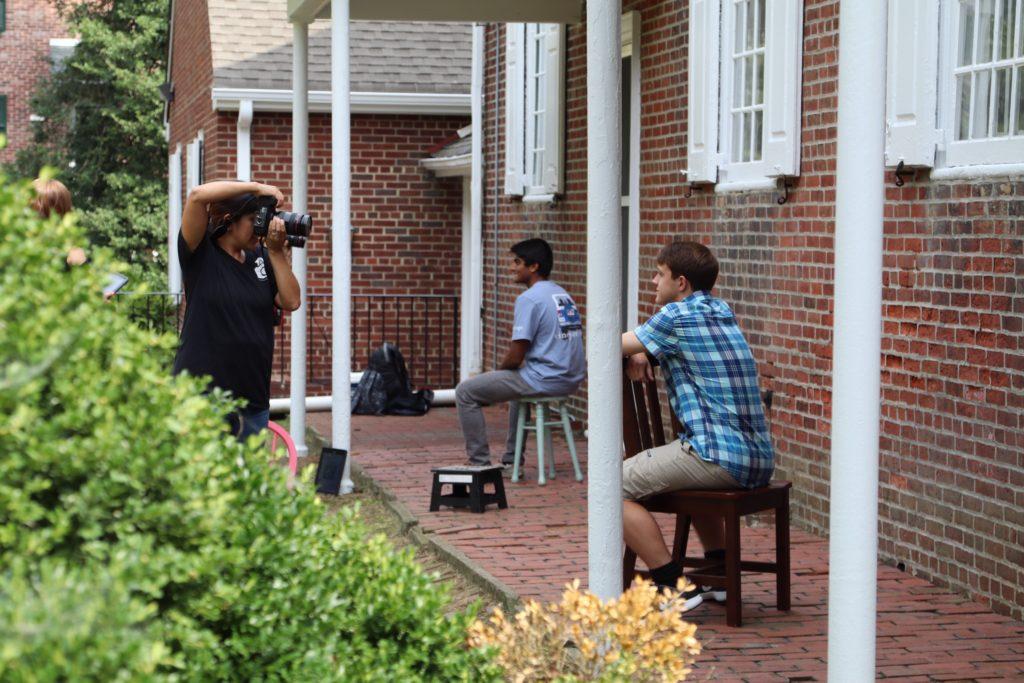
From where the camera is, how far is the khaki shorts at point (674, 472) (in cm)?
624

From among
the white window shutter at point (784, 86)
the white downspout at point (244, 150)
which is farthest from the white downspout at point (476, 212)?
the white window shutter at point (784, 86)

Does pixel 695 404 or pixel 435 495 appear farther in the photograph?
pixel 435 495

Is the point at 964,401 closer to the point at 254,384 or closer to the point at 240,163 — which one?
the point at 254,384

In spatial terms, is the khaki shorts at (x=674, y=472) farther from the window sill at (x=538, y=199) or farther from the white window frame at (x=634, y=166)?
the window sill at (x=538, y=199)

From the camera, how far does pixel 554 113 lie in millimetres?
13039

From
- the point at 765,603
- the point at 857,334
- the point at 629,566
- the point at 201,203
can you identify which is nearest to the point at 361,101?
the point at 201,203

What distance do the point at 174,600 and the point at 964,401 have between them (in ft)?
15.4

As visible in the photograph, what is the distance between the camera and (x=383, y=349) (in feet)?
49.0

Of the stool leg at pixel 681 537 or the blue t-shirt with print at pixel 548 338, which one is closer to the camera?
the stool leg at pixel 681 537

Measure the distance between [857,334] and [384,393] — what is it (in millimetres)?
10787

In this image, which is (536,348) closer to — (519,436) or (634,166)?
(519,436)

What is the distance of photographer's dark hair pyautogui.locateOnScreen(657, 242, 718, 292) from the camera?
6.38 metres

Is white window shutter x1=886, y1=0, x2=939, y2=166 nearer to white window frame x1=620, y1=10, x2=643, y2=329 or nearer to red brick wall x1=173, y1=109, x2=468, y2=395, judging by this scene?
white window frame x1=620, y1=10, x2=643, y2=329

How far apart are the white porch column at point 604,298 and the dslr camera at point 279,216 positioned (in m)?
2.14
